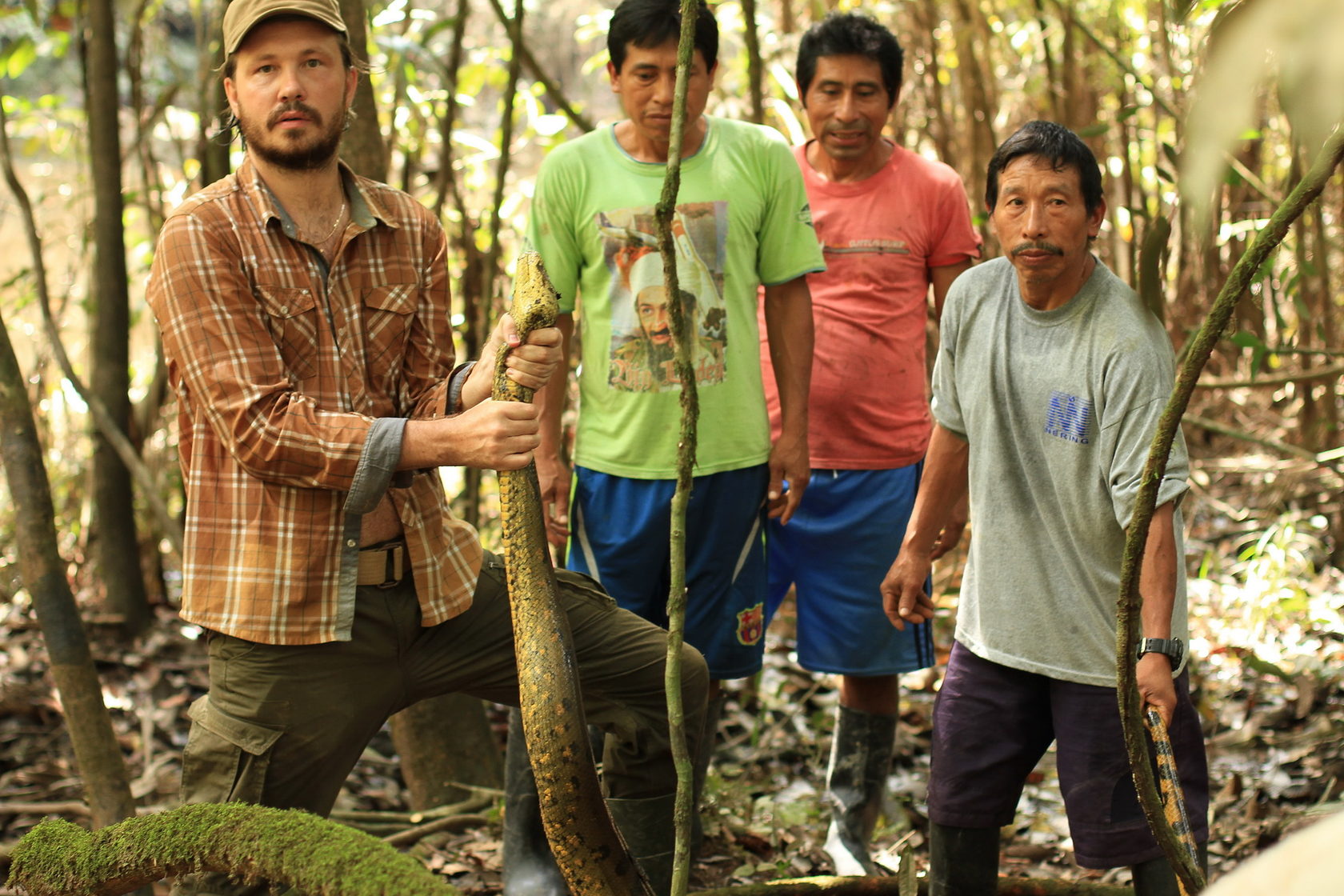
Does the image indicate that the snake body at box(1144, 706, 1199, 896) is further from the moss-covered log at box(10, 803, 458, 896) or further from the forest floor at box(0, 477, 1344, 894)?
the moss-covered log at box(10, 803, 458, 896)

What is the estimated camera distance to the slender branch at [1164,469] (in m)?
1.38

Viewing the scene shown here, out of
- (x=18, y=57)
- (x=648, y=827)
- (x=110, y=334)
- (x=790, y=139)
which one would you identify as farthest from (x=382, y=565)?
(x=18, y=57)

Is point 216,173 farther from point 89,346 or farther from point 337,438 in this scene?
point 337,438

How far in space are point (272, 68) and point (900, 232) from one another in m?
1.67

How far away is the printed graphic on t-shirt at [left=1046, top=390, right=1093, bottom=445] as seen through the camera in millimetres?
2305

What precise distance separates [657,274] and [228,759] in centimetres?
142

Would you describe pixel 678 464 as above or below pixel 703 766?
above

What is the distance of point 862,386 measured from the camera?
335cm

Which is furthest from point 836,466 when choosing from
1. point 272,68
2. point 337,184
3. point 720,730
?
point 272,68

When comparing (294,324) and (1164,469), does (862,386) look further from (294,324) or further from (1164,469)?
(1164,469)

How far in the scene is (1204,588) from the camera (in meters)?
4.97

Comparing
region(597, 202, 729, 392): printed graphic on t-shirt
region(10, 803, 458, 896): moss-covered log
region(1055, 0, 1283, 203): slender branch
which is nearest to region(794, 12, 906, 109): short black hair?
region(597, 202, 729, 392): printed graphic on t-shirt

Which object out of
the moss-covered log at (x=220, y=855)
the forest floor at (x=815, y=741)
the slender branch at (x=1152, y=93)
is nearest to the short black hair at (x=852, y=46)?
the slender branch at (x=1152, y=93)

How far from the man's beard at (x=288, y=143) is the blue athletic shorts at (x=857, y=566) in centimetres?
156
